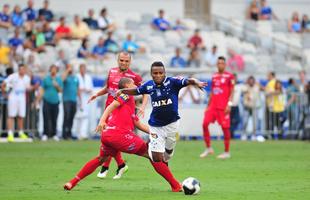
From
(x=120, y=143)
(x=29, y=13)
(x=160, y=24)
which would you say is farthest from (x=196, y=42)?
(x=120, y=143)

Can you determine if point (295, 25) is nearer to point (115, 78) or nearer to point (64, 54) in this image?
point (64, 54)

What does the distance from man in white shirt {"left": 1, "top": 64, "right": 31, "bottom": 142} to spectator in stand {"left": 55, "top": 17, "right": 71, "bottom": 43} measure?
14.3 ft

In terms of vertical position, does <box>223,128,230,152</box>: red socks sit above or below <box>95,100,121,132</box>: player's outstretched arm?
below

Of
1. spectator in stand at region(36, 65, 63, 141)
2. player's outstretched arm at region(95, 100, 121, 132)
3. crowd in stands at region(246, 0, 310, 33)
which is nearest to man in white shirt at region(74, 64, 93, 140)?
spectator in stand at region(36, 65, 63, 141)

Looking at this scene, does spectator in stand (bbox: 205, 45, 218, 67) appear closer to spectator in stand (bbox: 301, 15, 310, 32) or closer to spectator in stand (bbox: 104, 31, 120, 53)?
spectator in stand (bbox: 104, 31, 120, 53)

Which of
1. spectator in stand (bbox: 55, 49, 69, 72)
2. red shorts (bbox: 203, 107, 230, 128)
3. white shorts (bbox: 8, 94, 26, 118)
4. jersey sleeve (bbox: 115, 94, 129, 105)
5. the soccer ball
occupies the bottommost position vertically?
white shorts (bbox: 8, 94, 26, 118)

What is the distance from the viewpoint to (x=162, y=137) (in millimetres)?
15531

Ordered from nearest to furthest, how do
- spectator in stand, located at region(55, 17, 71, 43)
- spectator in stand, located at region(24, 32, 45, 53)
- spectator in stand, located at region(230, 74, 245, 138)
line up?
spectator in stand, located at region(24, 32, 45, 53)
spectator in stand, located at region(230, 74, 245, 138)
spectator in stand, located at region(55, 17, 71, 43)

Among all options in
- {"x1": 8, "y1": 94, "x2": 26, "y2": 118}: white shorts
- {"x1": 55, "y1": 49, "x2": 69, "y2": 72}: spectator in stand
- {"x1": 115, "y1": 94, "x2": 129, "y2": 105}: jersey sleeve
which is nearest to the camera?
{"x1": 115, "y1": 94, "x2": 129, "y2": 105}: jersey sleeve

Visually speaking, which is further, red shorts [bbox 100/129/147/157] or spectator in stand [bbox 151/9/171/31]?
spectator in stand [bbox 151/9/171/31]

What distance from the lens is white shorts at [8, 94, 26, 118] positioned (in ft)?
99.0

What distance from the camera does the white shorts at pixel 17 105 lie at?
99.0ft

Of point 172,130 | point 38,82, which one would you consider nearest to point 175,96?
point 172,130

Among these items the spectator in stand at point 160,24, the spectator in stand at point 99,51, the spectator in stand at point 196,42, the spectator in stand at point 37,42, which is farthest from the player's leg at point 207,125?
the spectator in stand at point 160,24
